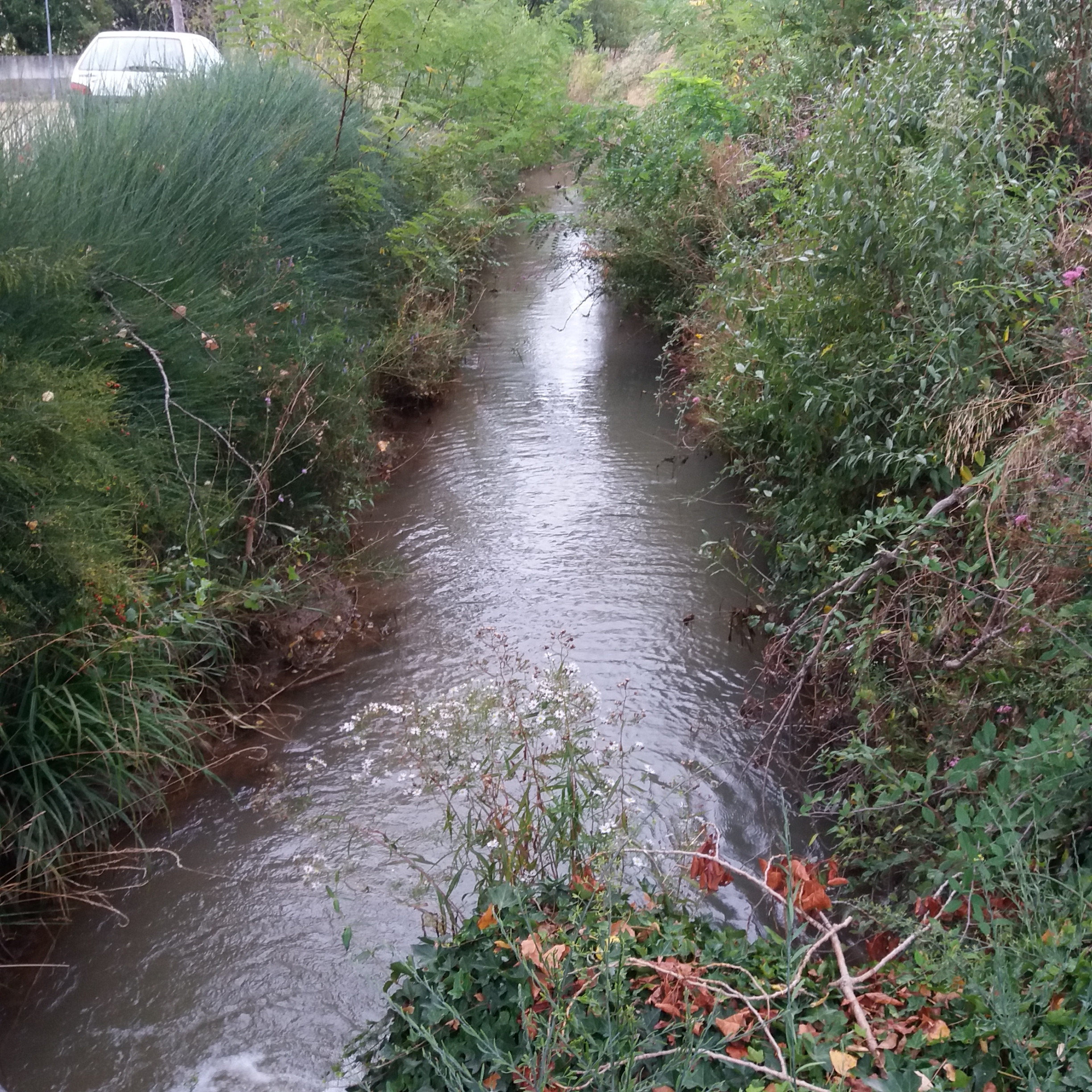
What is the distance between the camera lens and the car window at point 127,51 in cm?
1103

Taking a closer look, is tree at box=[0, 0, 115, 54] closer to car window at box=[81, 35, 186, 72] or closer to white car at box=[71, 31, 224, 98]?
white car at box=[71, 31, 224, 98]

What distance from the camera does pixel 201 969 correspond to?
3.47 metres

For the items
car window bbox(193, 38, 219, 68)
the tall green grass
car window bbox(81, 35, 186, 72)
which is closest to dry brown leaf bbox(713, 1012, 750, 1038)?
the tall green grass

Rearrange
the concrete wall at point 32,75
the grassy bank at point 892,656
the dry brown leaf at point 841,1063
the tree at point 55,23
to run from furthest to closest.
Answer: the tree at point 55,23 → the concrete wall at point 32,75 → the grassy bank at point 892,656 → the dry brown leaf at point 841,1063

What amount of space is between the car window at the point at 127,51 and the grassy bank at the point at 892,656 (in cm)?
818

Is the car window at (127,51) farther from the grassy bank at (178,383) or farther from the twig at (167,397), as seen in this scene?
the twig at (167,397)

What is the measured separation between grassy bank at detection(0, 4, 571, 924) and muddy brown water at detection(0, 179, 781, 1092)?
440 mm

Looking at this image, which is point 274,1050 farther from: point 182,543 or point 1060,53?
point 1060,53

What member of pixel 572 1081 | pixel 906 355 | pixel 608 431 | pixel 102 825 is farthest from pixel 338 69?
pixel 572 1081

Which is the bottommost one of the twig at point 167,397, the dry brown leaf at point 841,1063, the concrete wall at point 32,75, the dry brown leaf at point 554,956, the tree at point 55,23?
the dry brown leaf at point 554,956

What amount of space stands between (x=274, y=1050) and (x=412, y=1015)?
84cm

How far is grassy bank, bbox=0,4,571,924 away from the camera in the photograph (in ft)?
12.1

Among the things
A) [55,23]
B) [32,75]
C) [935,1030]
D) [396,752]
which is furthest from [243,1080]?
[55,23]

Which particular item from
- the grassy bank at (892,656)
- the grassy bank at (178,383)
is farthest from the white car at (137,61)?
the grassy bank at (892,656)
